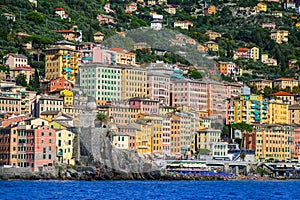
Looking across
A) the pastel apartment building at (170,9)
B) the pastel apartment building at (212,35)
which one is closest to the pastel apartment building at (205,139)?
the pastel apartment building at (212,35)

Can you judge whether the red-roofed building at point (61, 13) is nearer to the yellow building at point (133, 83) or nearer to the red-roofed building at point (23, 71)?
the red-roofed building at point (23, 71)

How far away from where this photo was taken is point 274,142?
90.4 m

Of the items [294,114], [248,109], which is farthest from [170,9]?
[248,109]

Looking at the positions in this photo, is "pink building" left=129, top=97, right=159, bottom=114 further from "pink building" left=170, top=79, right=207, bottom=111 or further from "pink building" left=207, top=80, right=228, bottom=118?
"pink building" left=207, top=80, right=228, bottom=118

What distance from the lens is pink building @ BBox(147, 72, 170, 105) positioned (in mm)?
89875

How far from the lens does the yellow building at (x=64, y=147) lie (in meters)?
70.6

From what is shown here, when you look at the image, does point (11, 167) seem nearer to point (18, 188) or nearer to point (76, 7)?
point (18, 188)

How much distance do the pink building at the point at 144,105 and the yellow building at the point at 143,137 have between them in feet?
9.26

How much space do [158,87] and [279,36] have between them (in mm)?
46793

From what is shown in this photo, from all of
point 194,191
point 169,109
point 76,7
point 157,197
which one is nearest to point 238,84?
point 169,109

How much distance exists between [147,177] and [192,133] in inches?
469

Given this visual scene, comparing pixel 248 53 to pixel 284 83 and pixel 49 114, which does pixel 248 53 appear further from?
pixel 49 114

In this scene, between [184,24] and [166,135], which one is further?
[184,24]

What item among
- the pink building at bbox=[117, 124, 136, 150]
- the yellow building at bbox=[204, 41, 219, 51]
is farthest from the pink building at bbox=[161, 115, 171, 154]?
the yellow building at bbox=[204, 41, 219, 51]
